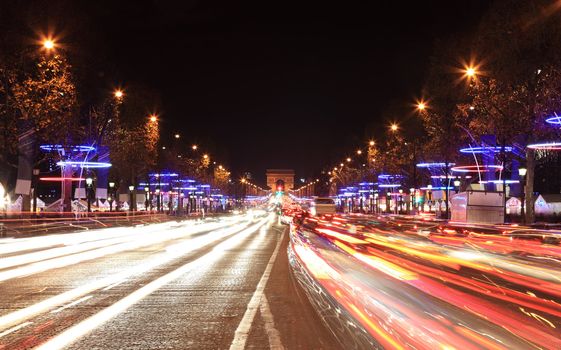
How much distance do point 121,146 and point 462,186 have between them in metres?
32.8

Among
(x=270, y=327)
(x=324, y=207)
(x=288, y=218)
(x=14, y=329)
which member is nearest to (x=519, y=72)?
(x=288, y=218)

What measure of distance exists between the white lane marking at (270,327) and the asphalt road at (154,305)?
0.05ft

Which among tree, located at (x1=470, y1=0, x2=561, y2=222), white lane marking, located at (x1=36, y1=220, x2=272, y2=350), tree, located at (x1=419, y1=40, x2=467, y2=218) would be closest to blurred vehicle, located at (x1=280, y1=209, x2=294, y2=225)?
tree, located at (x1=419, y1=40, x2=467, y2=218)

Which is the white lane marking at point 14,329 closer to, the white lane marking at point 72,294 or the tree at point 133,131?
the white lane marking at point 72,294

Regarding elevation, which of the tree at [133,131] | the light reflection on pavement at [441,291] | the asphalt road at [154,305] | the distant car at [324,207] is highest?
the tree at [133,131]

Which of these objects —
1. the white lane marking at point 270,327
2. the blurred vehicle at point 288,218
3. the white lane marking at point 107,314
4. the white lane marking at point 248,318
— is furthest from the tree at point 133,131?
the white lane marking at point 270,327

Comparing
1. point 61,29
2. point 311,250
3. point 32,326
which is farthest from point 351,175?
point 32,326

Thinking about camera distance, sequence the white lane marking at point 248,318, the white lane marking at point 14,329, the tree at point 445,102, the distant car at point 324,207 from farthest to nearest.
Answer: the distant car at point 324,207 → the tree at point 445,102 → the white lane marking at point 14,329 → the white lane marking at point 248,318

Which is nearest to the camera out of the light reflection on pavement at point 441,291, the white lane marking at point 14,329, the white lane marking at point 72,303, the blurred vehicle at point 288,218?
the light reflection on pavement at point 441,291

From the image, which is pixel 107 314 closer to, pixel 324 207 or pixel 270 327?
pixel 270 327

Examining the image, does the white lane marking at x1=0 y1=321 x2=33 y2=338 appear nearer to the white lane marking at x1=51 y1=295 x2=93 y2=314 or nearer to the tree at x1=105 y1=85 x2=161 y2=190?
the white lane marking at x1=51 y1=295 x2=93 y2=314

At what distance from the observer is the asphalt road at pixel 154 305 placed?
781 centimetres

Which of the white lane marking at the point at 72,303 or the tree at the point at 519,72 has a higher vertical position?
the tree at the point at 519,72

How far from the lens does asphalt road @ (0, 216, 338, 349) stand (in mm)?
7809
